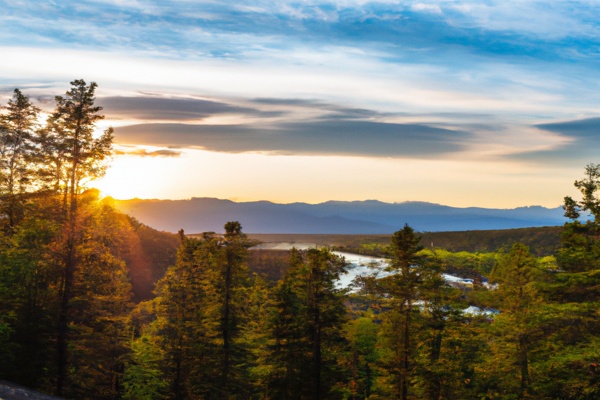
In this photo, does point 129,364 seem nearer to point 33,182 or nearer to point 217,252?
point 217,252

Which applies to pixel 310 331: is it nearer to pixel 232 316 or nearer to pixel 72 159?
pixel 232 316

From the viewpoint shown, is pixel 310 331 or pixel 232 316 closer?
pixel 310 331

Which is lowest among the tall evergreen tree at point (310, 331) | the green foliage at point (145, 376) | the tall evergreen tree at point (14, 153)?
the green foliage at point (145, 376)

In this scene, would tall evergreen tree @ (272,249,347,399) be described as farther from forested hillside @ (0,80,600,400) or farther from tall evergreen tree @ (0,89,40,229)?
tall evergreen tree @ (0,89,40,229)

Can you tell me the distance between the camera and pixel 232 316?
42500mm

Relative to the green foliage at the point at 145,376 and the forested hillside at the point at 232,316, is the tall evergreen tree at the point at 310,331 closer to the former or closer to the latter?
the forested hillside at the point at 232,316

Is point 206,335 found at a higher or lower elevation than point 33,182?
lower

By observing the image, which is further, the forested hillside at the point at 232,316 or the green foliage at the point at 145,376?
the green foliage at the point at 145,376

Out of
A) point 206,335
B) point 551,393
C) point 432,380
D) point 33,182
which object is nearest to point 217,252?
point 206,335

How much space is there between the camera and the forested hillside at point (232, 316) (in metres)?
36.1

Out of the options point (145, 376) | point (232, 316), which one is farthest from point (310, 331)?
point (145, 376)

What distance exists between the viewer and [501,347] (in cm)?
4028

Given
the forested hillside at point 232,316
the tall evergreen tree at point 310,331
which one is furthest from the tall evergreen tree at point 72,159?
the tall evergreen tree at point 310,331

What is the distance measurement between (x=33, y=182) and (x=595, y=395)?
1545 inches
